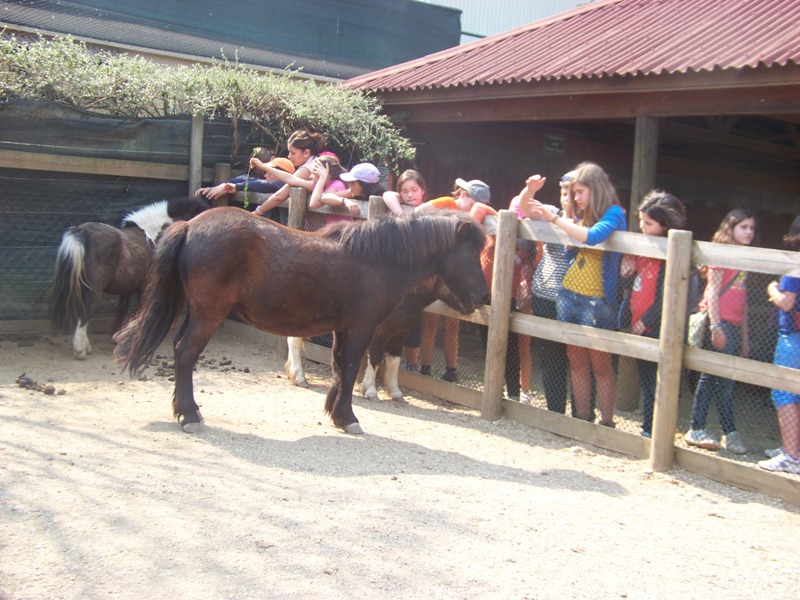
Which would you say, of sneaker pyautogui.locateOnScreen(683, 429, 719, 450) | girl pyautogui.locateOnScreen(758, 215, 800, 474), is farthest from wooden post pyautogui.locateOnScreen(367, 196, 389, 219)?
girl pyautogui.locateOnScreen(758, 215, 800, 474)

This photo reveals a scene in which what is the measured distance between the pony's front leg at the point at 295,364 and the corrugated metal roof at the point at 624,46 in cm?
360

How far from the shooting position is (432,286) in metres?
6.52

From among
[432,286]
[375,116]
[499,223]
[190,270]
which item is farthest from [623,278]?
[375,116]

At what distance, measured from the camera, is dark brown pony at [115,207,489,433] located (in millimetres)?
5414

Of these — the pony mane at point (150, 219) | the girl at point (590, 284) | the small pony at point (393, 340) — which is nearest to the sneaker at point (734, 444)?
the girl at point (590, 284)

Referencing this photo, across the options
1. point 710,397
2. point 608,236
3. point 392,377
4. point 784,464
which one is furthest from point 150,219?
point 784,464

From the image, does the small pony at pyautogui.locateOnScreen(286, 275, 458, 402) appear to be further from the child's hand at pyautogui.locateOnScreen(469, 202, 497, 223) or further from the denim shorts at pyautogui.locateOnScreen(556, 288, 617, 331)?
the denim shorts at pyautogui.locateOnScreen(556, 288, 617, 331)

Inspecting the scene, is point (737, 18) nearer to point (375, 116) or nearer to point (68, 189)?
point (375, 116)

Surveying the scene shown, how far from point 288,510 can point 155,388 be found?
2.84 meters

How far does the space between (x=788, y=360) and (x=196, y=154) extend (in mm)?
6083

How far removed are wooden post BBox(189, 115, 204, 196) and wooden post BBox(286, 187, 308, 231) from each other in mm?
1481

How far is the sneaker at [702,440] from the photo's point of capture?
566cm

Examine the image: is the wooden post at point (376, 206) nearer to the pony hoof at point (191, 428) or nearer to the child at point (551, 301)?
the child at point (551, 301)

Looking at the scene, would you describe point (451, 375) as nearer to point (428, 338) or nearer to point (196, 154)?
point (428, 338)
